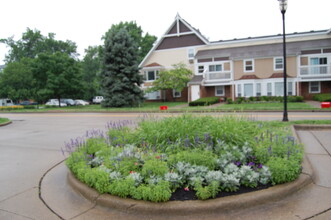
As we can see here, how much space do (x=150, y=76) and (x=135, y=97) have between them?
366 inches

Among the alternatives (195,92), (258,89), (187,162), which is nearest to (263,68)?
(258,89)

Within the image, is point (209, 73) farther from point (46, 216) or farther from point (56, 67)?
point (46, 216)

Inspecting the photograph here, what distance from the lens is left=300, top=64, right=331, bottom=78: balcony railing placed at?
31.1m

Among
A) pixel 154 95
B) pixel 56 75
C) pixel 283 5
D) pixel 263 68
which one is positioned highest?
pixel 283 5

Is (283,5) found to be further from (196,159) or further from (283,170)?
(196,159)

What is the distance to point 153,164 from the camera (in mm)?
4492

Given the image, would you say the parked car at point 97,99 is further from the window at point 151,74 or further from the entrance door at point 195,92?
the entrance door at point 195,92

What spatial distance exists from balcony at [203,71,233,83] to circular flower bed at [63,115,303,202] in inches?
1143

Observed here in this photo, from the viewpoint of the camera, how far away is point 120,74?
102 feet

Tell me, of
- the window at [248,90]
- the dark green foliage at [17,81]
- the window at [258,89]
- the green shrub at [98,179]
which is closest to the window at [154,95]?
the window at [248,90]

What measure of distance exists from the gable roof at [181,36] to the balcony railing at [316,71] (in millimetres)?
12627

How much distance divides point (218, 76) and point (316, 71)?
428 inches

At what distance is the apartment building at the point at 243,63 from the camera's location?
3212 centimetres

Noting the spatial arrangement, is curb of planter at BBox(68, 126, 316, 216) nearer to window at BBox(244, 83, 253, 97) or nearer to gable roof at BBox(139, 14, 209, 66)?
window at BBox(244, 83, 253, 97)
